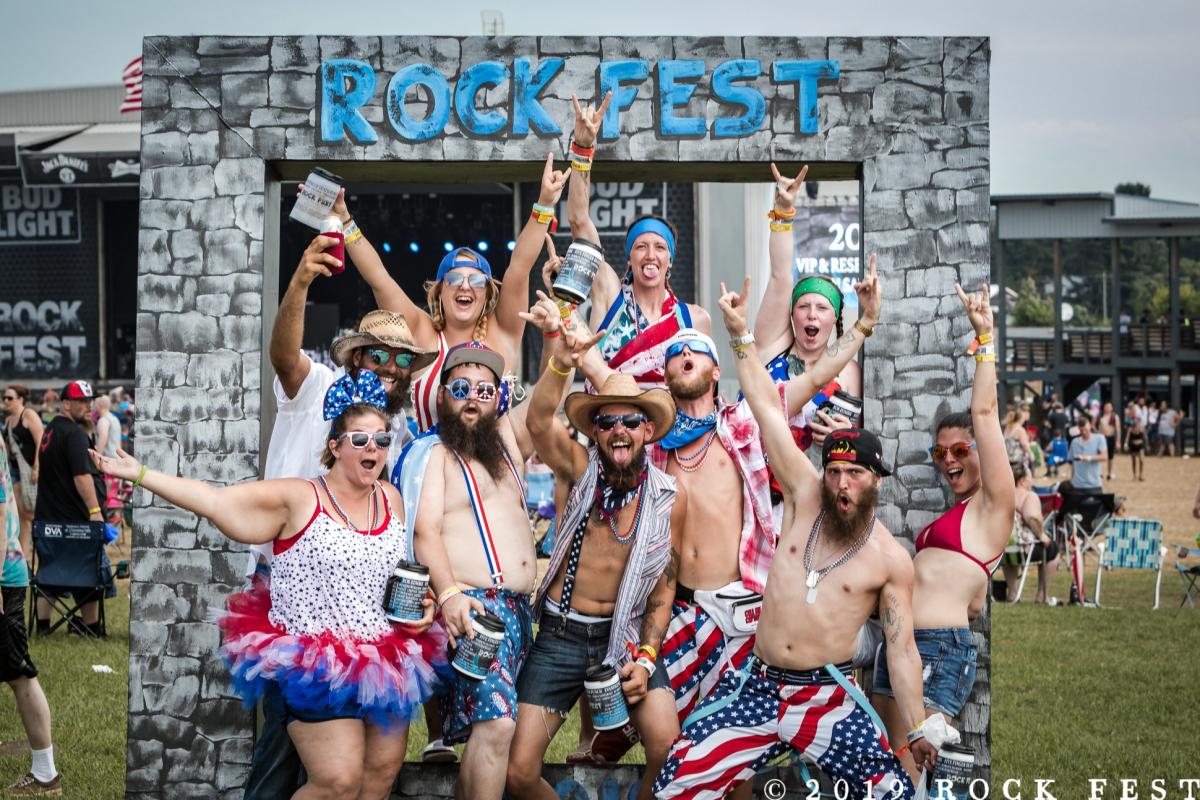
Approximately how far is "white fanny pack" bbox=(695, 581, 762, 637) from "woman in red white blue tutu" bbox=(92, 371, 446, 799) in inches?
51.8

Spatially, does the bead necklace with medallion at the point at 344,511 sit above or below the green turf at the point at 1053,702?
above

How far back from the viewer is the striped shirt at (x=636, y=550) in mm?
5355

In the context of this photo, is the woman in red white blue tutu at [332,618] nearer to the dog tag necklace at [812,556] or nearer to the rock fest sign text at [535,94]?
the dog tag necklace at [812,556]

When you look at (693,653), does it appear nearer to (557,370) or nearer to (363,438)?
(557,370)

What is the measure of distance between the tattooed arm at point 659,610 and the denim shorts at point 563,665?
5.1 inches

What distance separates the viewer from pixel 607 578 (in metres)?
5.46

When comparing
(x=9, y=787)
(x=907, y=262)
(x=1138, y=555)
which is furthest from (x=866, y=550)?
(x=1138, y=555)

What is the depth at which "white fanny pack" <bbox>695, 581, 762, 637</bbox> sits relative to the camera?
5.56 meters

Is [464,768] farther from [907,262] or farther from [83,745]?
[83,745]

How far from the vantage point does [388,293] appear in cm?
621

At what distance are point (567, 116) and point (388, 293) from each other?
1226 millimetres

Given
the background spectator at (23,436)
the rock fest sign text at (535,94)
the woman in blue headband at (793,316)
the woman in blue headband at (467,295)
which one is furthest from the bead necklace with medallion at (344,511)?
the background spectator at (23,436)

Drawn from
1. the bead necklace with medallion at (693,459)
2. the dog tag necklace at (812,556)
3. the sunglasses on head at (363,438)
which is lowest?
the dog tag necklace at (812,556)

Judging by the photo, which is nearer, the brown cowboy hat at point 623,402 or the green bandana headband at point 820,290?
the brown cowboy hat at point 623,402
